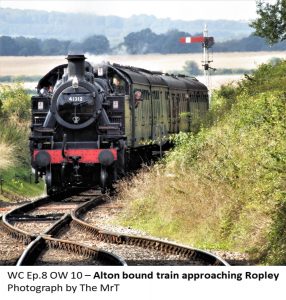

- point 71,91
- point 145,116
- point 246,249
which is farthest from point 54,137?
point 246,249

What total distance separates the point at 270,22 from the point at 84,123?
11.1 m

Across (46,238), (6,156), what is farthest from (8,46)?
(6,156)

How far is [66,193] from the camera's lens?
85.6 ft

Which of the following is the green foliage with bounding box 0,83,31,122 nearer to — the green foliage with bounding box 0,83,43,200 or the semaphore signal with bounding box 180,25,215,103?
the green foliage with bounding box 0,83,43,200

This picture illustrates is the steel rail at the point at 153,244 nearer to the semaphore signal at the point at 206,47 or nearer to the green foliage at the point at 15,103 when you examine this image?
the semaphore signal at the point at 206,47

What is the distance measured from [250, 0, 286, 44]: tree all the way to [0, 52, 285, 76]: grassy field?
0.90 metres

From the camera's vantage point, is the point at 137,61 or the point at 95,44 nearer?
the point at 95,44

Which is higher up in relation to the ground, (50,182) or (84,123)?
(84,123)

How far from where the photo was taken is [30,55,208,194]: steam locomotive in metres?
23.7

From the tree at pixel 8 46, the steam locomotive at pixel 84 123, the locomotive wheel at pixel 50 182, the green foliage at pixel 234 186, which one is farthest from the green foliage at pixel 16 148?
the green foliage at pixel 234 186

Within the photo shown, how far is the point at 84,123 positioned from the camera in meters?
23.9

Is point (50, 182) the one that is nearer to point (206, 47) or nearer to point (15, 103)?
point (206, 47)

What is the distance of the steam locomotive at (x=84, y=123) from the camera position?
2372 centimetres

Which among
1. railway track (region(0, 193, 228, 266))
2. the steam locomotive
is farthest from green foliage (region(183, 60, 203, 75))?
railway track (region(0, 193, 228, 266))
